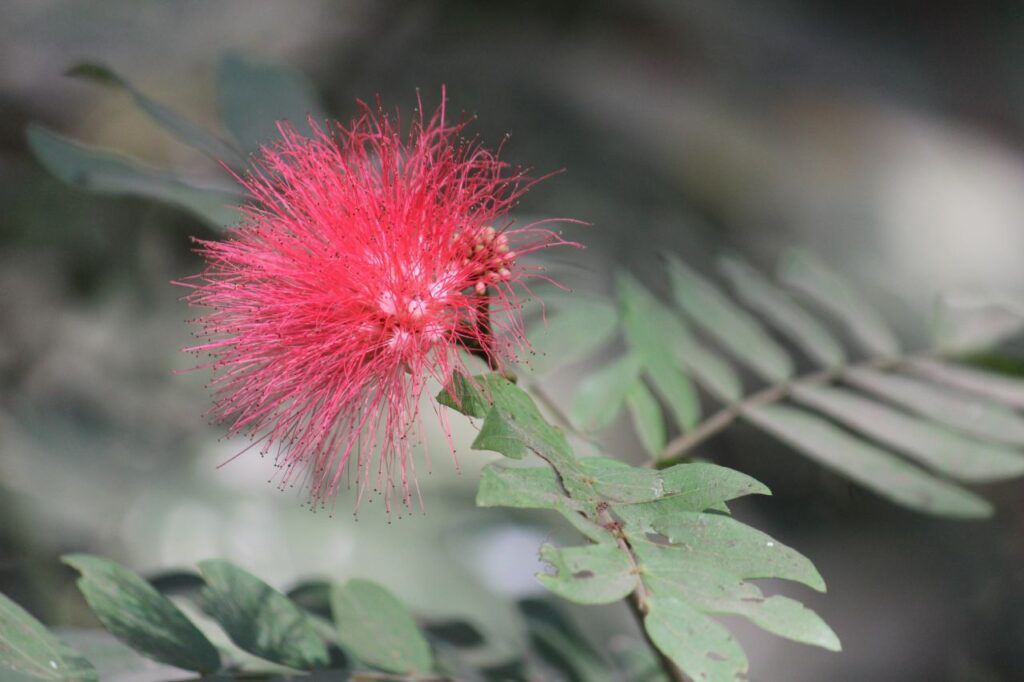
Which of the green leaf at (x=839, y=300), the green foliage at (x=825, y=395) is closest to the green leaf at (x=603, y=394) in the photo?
the green foliage at (x=825, y=395)

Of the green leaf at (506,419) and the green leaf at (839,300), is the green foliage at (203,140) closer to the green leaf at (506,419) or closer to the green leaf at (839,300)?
the green leaf at (506,419)

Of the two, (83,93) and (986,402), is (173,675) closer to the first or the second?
(986,402)

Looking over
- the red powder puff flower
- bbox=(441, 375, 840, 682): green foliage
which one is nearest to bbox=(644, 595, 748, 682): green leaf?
bbox=(441, 375, 840, 682): green foliage

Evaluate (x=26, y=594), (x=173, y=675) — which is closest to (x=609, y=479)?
(x=173, y=675)

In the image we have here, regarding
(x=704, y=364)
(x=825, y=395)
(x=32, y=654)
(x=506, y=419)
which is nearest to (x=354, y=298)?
(x=506, y=419)

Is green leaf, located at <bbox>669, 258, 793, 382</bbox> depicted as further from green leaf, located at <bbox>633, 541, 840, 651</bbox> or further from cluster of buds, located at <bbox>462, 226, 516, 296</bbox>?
green leaf, located at <bbox>633, 541, 840, 651</bbox>
